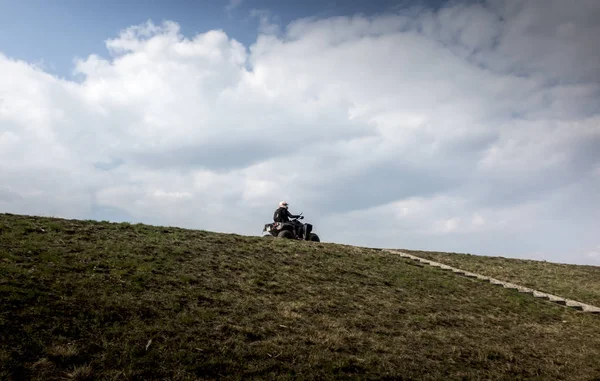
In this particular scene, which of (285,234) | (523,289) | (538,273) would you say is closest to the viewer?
(523,289)

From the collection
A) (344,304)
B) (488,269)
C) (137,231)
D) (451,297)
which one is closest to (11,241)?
(137,231)

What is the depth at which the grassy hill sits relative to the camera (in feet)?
30.0

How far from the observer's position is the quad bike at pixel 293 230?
26.5 metres

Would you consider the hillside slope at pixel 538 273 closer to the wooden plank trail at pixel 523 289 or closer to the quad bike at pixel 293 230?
the wooden plank trail at pixel 523 289

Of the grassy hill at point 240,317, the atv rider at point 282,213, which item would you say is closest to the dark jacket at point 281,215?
the atv rider at point 282,213

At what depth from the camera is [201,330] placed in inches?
425

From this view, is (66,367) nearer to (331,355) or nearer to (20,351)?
(20,351)

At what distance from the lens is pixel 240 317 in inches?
483

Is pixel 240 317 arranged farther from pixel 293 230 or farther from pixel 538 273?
pixel 538 273

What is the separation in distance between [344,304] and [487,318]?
6197 millimetres

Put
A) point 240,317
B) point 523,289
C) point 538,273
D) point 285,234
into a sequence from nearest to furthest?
1. point 240,317
2. point 523,289
3. point 285,234
4. point 538,273

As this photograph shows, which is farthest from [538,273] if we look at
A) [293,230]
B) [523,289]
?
[293,230]

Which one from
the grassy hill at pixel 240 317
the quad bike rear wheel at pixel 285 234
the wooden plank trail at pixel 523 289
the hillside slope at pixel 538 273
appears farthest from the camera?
the quad bike rear wheel at pixel 285 234

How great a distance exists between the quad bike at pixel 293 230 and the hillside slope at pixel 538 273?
7.78 m
